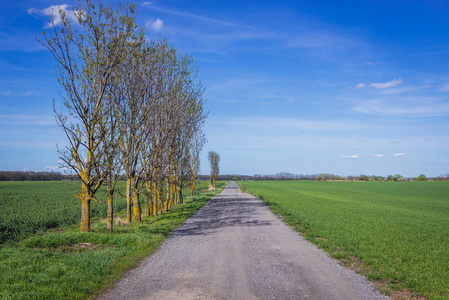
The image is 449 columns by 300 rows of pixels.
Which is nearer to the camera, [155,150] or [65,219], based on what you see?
[155,150]

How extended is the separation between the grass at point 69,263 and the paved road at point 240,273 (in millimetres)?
538

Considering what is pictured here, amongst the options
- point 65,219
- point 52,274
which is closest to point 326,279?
point 52,274

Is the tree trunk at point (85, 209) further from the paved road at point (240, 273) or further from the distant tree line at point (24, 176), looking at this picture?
the distant tree line at point (24, 176)

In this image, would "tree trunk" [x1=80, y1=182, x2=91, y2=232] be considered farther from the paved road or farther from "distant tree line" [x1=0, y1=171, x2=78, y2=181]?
"distant tree line" [x1=0, y1=171, x2=78, y2=181]

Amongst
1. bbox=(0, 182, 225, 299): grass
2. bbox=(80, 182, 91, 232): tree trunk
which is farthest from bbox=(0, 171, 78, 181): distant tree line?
bbox=(0, 182, 225, 299): grass

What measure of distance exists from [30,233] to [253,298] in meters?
15.8

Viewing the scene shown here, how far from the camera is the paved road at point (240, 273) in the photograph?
5.97 metres

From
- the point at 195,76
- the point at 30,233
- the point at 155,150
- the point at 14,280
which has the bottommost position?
the point at 30,233

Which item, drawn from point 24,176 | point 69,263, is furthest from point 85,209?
point 24,176

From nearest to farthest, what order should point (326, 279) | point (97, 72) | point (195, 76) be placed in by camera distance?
1. point (326, 279)
2. point (97, 72)
3. point (195, 76)

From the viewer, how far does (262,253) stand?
942cm

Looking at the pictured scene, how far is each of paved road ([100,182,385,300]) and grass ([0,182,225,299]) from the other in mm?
538

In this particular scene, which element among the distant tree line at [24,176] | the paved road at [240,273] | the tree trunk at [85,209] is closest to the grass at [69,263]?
the paved road at [240,273]

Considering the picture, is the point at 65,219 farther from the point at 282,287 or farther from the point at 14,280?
the point at 282,287
